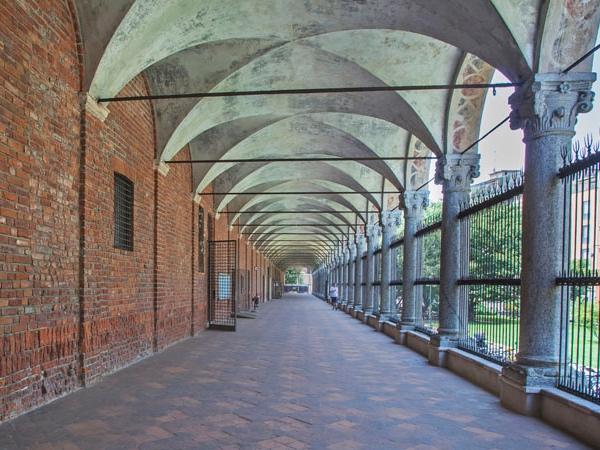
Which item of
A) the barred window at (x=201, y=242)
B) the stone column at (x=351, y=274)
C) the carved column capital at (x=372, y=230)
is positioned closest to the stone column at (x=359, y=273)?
the stone column at (x=351, y=274)

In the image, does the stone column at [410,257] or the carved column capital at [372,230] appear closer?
the stone column at [410,257]

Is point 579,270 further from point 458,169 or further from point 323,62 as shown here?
point 323,62

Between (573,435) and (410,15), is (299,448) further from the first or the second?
(410,15)

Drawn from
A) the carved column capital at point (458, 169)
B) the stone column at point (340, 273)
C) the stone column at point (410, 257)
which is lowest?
the stone column at point (340, 273)

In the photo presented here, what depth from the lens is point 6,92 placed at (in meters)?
4.73

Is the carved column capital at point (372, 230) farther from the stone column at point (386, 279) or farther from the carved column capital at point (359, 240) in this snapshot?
the stone column at point (386, 279)

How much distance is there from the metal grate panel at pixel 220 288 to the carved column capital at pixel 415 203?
191 inches

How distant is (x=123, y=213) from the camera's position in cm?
814

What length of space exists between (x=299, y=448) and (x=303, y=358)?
5.15m

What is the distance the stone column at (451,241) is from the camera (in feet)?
28.9

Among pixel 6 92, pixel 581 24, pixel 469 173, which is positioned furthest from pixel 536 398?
pixel 6 92

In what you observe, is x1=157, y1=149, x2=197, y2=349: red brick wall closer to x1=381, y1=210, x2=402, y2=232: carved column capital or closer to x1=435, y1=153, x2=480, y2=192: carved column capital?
x1=435, y1=153, x2=480, y2=192: carved column capital

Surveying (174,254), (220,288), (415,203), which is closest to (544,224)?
(415,203)

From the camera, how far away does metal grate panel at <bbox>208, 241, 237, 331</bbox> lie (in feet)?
48.7
